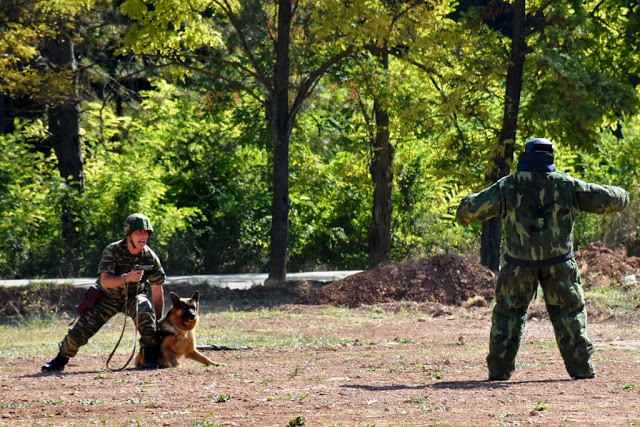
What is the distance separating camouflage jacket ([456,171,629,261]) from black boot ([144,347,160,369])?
3498 millimetres

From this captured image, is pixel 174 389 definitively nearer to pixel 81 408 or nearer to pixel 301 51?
pixel 81 408

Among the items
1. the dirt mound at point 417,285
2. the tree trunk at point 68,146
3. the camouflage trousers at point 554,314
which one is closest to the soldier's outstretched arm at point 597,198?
the camouflage trousers at point 554,314

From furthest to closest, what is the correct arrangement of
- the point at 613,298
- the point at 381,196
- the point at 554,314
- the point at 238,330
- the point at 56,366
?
1. the point at 381,196
2. the point at 613,298
3. the point at 238,330
4. the point at 56,366
5. the point at 554,314

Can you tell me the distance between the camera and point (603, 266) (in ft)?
59.9

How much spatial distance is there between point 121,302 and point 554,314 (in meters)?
3.96

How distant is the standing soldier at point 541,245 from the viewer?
328 inches

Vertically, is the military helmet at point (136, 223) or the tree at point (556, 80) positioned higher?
the tree at point (556, 80)

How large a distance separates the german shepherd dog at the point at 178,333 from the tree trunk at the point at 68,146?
13208 mm

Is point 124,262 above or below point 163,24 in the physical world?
below

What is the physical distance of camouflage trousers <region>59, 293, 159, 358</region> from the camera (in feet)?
31.5

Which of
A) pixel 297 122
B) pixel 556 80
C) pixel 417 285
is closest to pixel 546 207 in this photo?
pixel 417 285

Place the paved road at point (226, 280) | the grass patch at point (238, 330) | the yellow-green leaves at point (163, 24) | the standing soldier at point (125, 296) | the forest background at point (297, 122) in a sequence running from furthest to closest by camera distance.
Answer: the paved road at point (226, 280)
the forest background at point (297, 122)
the yellow-green leaves at point (163, 24)
the grass patch at point (238, 330)
the standing soldier at point (125, 296)

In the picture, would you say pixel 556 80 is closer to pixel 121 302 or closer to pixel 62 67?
pixel 62 67

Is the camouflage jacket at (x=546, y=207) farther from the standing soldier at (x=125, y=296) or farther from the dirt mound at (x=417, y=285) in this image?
the dirt mound at (x=417, y=285)
